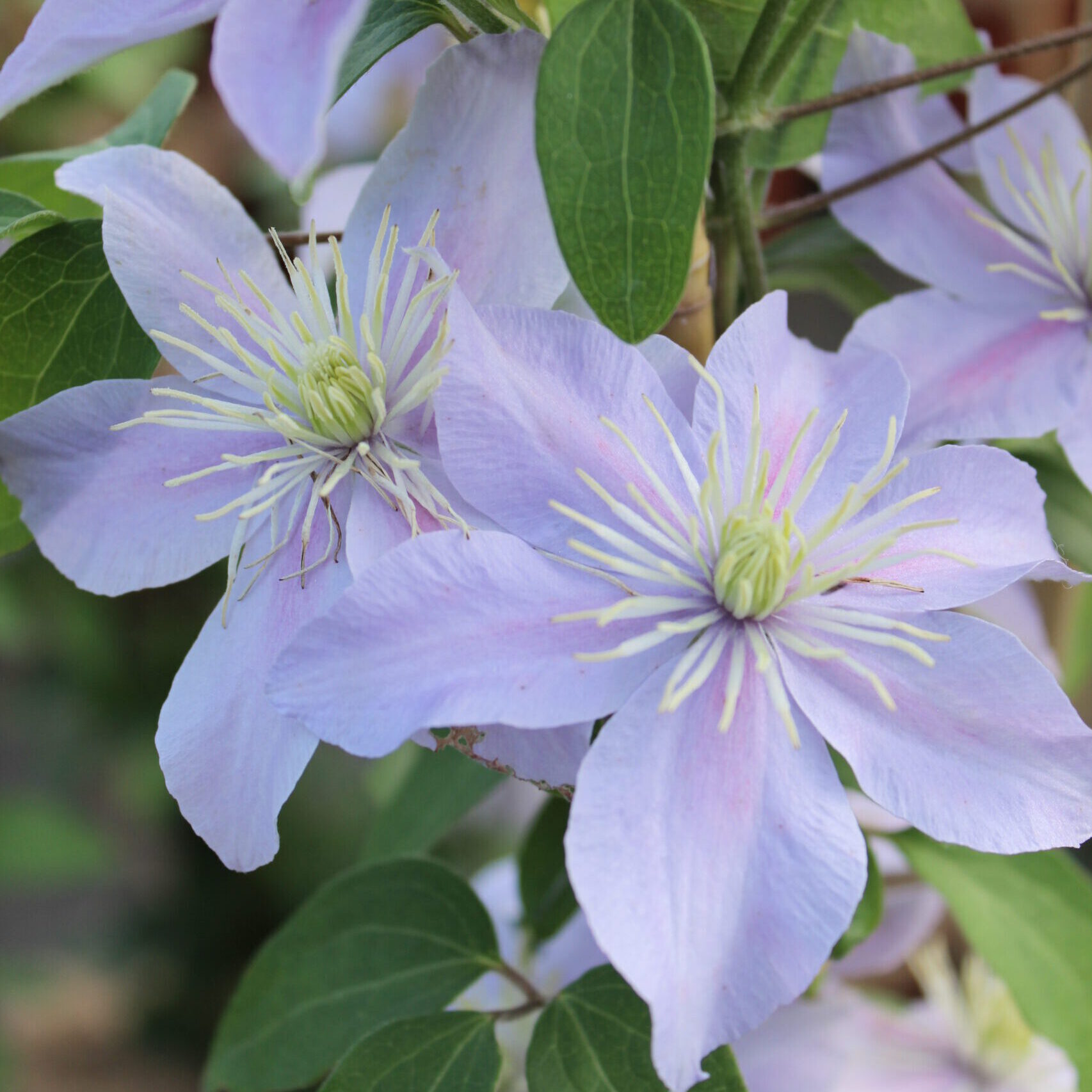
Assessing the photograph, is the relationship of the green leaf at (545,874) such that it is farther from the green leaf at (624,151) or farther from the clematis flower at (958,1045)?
the green leaf at (624,151)

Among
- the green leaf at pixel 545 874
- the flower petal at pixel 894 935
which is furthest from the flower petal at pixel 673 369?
the flower petal at pixel 894 935

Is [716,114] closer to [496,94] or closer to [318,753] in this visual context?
[496,94]

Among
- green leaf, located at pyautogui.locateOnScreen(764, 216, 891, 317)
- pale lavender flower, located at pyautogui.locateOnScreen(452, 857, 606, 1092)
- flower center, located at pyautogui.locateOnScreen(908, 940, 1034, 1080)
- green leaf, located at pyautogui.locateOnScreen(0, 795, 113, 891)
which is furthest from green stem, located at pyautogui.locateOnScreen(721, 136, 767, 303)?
green leaf, located at pyautogui.locateOnScreen(0, 795, 113, 891)

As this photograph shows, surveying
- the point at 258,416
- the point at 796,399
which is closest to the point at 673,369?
the point at 796,399

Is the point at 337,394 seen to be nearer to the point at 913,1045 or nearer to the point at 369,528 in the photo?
the point at 369,528

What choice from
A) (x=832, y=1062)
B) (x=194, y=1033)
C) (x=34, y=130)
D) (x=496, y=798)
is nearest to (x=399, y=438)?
(x=832, y=1062)

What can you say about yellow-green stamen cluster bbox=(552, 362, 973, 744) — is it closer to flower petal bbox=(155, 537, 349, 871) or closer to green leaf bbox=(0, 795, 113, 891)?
flower petal bbox=(155, 537, 349, 871)

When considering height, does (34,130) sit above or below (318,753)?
above
